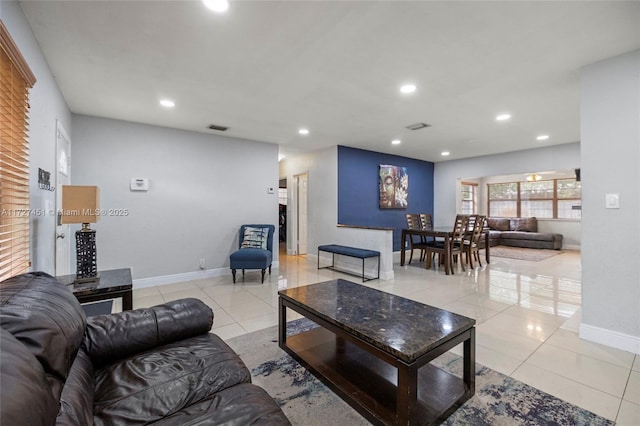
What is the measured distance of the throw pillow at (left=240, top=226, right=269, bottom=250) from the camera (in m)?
4.81

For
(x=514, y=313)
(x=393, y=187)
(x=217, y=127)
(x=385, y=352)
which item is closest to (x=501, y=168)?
(x=393, y=187)

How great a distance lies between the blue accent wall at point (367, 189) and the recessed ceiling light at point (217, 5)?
4.20 meters

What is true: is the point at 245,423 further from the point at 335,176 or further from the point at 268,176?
the point at 335,176

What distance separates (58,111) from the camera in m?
2.99

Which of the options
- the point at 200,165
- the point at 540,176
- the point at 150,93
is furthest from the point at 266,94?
the point at 540,176

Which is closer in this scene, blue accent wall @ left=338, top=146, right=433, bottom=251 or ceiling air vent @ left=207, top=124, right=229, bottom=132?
ceiling air vent @ left=207, top=124, right=229, bottom=132

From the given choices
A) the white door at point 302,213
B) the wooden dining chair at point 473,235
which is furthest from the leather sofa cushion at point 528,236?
the white door at point 302,213

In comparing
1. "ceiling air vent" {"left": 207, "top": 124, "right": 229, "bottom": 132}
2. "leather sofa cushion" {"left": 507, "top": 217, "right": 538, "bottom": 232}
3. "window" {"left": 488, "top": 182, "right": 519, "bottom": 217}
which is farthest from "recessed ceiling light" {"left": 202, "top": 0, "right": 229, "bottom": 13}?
"window" {"left": 488, "top": 182, "right": 519, "bottom": 217}

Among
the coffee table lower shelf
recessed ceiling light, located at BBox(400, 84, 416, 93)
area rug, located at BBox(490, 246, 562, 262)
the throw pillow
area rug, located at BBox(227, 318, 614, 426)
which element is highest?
recessed ceiling light, located at BBox(400, 84, 416, 93)

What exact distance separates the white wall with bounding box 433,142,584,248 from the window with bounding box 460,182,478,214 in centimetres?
204

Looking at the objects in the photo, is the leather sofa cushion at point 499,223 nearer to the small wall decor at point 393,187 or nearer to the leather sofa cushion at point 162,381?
the small wall decor at point 393,187

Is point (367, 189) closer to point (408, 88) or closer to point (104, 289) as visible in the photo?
point (408, 88)

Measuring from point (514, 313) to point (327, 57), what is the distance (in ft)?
10.6

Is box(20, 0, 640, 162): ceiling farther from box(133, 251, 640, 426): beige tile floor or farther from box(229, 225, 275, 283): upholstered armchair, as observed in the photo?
box(133, 251, 640, 426): beige tile floor
